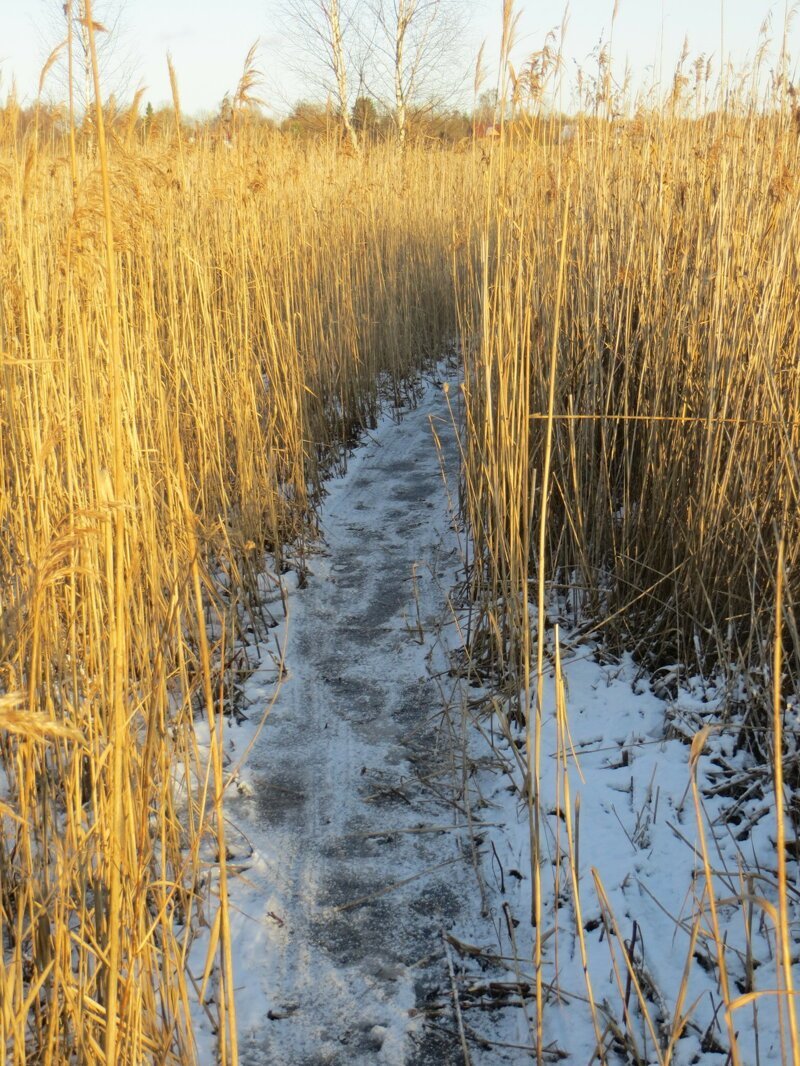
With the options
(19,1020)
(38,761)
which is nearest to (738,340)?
(38,761)

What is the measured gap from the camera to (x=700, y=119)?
2.73 meters

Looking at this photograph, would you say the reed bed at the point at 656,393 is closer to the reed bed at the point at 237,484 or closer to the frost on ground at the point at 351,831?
the reed bed at the point at 237,484

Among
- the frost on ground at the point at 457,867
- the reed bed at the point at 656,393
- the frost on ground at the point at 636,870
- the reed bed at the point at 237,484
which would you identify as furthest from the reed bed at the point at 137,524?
the reed bed at the point at 656,393

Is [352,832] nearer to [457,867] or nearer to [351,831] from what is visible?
[351,831]

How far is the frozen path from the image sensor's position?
1.33m

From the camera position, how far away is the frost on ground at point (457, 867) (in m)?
1.28

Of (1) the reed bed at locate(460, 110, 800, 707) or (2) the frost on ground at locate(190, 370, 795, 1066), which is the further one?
(1) the reed bed at locate(460, 110, 800, 707)

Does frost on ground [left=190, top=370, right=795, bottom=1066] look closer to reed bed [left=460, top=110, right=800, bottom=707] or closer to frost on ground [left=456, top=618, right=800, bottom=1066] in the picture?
frost on ground [left=456, top=618, right=800, bottom=1066]

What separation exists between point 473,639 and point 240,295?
1.33 meters

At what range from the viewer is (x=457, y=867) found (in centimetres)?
165

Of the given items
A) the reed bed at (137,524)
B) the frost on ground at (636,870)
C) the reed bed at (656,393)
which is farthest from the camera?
the reed bed at (656,393)

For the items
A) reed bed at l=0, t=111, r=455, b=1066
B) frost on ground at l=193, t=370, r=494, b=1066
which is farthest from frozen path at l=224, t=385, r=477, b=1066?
reed bed at l=0, t=111, r=455, b=1066

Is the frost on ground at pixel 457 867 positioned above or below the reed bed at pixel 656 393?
below

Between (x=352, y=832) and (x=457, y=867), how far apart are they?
23cm
